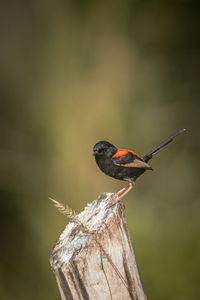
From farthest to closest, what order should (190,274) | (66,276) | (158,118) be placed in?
(158,118) → (190,274) → (66,276)

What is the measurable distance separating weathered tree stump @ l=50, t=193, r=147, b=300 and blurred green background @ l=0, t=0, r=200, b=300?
3.83 meters

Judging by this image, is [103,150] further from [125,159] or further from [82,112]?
[82,112]

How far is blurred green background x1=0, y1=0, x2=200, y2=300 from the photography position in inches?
237

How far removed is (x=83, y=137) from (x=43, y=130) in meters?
0.68

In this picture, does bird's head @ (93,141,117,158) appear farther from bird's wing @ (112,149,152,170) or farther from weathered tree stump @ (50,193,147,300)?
weathered tree stump @ (50,193,147,300)

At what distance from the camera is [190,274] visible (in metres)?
4.87

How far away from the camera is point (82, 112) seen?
20.1 feet

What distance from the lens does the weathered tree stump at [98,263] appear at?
5.54ft

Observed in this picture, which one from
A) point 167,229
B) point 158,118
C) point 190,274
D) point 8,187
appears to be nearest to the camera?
point 190,274

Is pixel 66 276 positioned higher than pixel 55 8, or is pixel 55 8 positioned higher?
pixel 55 8

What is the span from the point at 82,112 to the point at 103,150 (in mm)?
3492

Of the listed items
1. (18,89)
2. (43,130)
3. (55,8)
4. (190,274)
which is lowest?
(190,274)

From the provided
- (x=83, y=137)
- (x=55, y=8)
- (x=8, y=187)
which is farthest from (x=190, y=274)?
(x=55, y=8)

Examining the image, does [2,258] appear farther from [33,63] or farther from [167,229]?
[33,63]
